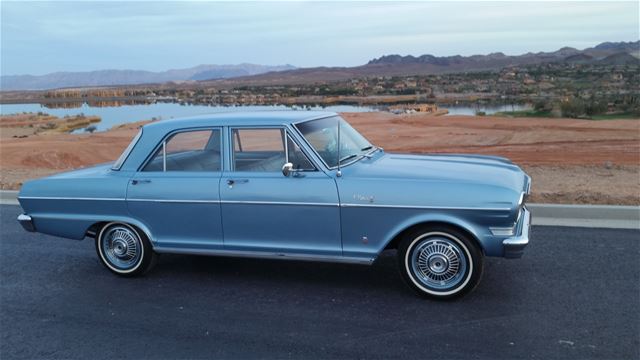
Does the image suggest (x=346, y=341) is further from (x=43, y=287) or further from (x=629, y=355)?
(x=43, y=287)

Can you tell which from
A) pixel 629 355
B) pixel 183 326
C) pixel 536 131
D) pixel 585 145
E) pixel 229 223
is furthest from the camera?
pixel 536 131

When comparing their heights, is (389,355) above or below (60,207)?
below

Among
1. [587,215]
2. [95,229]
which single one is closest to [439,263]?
[587,215]

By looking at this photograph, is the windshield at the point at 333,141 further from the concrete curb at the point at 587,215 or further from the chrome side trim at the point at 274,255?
the concrete curb at the point at 587,215

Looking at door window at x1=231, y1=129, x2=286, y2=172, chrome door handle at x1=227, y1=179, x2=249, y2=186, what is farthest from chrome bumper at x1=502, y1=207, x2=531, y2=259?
chrome door handle at x1=227, y1=179, x2=249, y2=186

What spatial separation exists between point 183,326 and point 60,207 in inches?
87.2

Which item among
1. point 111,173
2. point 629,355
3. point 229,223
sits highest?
point 111,173

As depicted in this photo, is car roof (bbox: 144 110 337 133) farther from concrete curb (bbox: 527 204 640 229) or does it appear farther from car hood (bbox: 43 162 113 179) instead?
concrete curb (bbox: 527 204 640 229)

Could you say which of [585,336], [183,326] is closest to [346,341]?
[183,326]

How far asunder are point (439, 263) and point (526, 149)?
12.8m

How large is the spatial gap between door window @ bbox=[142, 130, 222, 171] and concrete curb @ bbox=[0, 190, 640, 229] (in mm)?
4025

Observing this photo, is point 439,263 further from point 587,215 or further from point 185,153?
point 587,215

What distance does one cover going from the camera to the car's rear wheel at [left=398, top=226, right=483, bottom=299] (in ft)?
16.7

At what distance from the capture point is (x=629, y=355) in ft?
13.6
